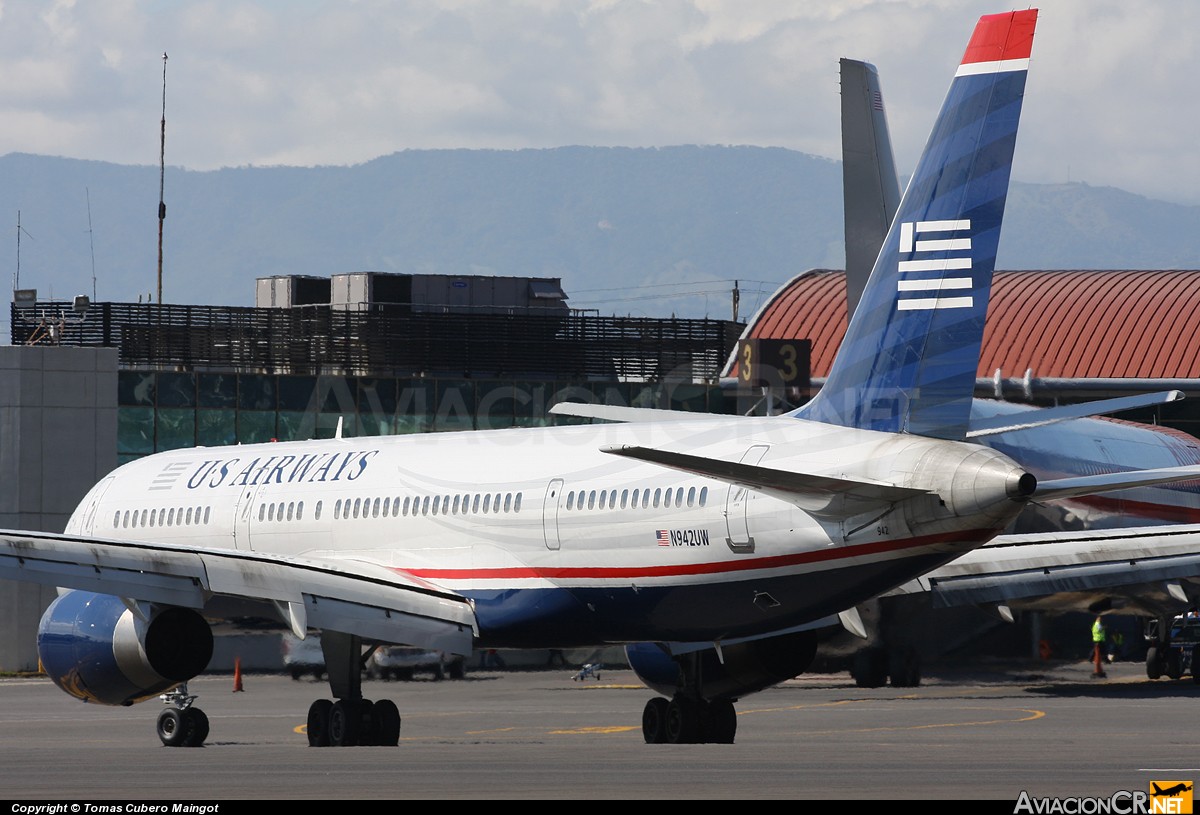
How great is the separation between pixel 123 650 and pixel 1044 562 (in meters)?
12.8

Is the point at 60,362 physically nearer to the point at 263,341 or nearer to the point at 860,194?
the point at 263,341

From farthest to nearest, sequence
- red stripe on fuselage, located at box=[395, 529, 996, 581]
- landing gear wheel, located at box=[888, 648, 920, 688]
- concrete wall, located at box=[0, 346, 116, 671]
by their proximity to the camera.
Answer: concrete wall, located at box=[0, 346, 116, 671] < landing gear wheel, located at box=[888, 648, 920, 688] < red stripe on fuselage, located at box=[395, 529, 996, 581]

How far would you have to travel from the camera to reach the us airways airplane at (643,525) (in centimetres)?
2095

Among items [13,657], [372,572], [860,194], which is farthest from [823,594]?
[13,657]

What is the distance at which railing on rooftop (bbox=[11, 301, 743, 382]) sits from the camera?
5566 centimetres

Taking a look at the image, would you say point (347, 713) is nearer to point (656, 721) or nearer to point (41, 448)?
point (656, 721)

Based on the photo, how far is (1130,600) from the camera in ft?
125

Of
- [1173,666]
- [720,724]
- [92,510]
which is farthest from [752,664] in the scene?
[1173,666]

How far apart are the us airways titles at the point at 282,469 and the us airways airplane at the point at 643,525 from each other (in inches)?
1.9

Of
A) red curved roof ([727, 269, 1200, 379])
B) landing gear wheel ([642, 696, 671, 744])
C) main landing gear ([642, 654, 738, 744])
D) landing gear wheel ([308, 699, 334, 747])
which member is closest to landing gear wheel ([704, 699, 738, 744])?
main landing gear ([642, 654, 738, 744])

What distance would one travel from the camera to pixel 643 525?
23469 mm

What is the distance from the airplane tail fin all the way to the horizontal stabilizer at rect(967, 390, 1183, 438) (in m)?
0.63

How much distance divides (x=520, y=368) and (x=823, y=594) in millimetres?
39355

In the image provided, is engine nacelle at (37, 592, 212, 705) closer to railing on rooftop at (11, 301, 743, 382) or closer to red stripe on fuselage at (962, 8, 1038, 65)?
red stripe on fuselage at (962, 8, 1038, 65)
